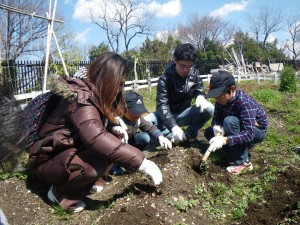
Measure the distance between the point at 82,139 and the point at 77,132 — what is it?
0.09m

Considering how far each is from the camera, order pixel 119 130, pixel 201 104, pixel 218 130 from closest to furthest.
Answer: pixel 119 130, pixel 218 130, pixel 201 104

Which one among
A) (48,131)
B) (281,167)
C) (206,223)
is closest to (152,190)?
(206,223)

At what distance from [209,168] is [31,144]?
1.79m

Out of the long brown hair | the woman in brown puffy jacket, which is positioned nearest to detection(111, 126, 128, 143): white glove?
the woman in brown puffy jacket

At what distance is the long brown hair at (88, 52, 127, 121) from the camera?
2.46 meters

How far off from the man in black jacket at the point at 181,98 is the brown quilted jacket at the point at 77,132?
1492 millimetres

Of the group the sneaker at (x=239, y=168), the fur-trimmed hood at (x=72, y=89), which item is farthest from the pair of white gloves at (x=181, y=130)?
the fur-trimmed hood at (x=72, y=89)

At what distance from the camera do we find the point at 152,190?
2801mm

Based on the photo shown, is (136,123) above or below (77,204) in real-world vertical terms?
above

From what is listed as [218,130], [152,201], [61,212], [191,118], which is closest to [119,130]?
[152,201]

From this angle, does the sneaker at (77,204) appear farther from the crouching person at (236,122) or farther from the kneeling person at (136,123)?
the crouching person at (236,122)

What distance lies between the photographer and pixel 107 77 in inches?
97.1

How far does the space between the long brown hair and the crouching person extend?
1.17 metres

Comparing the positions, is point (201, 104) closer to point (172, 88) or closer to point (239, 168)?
point (172, 88)
